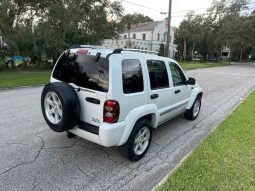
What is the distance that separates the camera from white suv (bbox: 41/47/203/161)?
10.4 feet

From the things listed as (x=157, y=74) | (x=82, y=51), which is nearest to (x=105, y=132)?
(x=82, y=51)

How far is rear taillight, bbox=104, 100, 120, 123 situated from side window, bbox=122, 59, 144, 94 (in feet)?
0.97

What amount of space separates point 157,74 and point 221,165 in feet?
6.39

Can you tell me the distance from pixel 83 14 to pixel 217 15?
3842 centimetres

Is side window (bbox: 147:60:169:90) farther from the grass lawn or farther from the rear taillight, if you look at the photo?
the grass lawn

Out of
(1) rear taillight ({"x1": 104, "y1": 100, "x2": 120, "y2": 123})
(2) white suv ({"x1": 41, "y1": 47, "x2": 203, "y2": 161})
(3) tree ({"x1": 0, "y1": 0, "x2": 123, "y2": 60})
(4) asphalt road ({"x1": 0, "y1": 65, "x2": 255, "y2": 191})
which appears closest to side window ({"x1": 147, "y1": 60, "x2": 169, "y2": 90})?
(2) white suv ({"x1": 41, "y1": 47, "x2": 203, "y2": 161})

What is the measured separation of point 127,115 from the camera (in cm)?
336

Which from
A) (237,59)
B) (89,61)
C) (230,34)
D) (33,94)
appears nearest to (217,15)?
(230,34)

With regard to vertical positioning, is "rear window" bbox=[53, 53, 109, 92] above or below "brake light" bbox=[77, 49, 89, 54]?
below

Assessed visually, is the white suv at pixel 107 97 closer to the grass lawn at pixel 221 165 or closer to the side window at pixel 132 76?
the side window at pixel 132 76

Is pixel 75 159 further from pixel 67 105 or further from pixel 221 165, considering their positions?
pixel 221 165

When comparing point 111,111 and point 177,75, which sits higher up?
point 177,75

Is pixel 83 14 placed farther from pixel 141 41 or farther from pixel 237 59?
pixel 237 59

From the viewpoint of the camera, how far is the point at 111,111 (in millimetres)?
3113
